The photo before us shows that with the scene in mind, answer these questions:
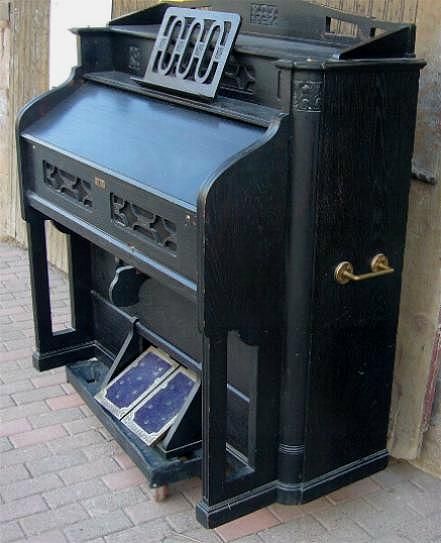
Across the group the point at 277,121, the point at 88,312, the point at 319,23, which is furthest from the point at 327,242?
the point at 88,312

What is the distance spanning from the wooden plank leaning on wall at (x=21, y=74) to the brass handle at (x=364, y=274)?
3.03m

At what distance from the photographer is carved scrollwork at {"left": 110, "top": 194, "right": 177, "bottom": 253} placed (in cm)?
226

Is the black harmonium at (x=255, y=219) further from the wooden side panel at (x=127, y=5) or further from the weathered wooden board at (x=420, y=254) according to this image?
the wooden side panel at (x=127, y=5)

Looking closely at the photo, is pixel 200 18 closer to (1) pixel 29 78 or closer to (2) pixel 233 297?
(2) pixel 233 297

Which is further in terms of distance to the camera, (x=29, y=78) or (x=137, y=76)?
(x=29, y=78)

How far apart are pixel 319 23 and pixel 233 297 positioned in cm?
95

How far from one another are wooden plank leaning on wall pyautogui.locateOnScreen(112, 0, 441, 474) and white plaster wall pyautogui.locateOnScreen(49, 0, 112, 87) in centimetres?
183

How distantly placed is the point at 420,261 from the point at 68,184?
1303 mm

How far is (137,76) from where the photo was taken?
2.94 m

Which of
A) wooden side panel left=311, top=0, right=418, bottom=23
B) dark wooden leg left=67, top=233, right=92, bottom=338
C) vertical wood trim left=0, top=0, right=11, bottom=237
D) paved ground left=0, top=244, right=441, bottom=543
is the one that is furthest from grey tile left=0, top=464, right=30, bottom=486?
vertical wood trim left=0, top=0, right=11, bottom=237

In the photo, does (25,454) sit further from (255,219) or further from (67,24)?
(67,24)

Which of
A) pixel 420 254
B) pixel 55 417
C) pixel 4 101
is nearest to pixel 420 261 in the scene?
pixel 420 254

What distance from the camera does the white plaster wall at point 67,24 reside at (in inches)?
169

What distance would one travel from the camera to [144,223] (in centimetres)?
237
